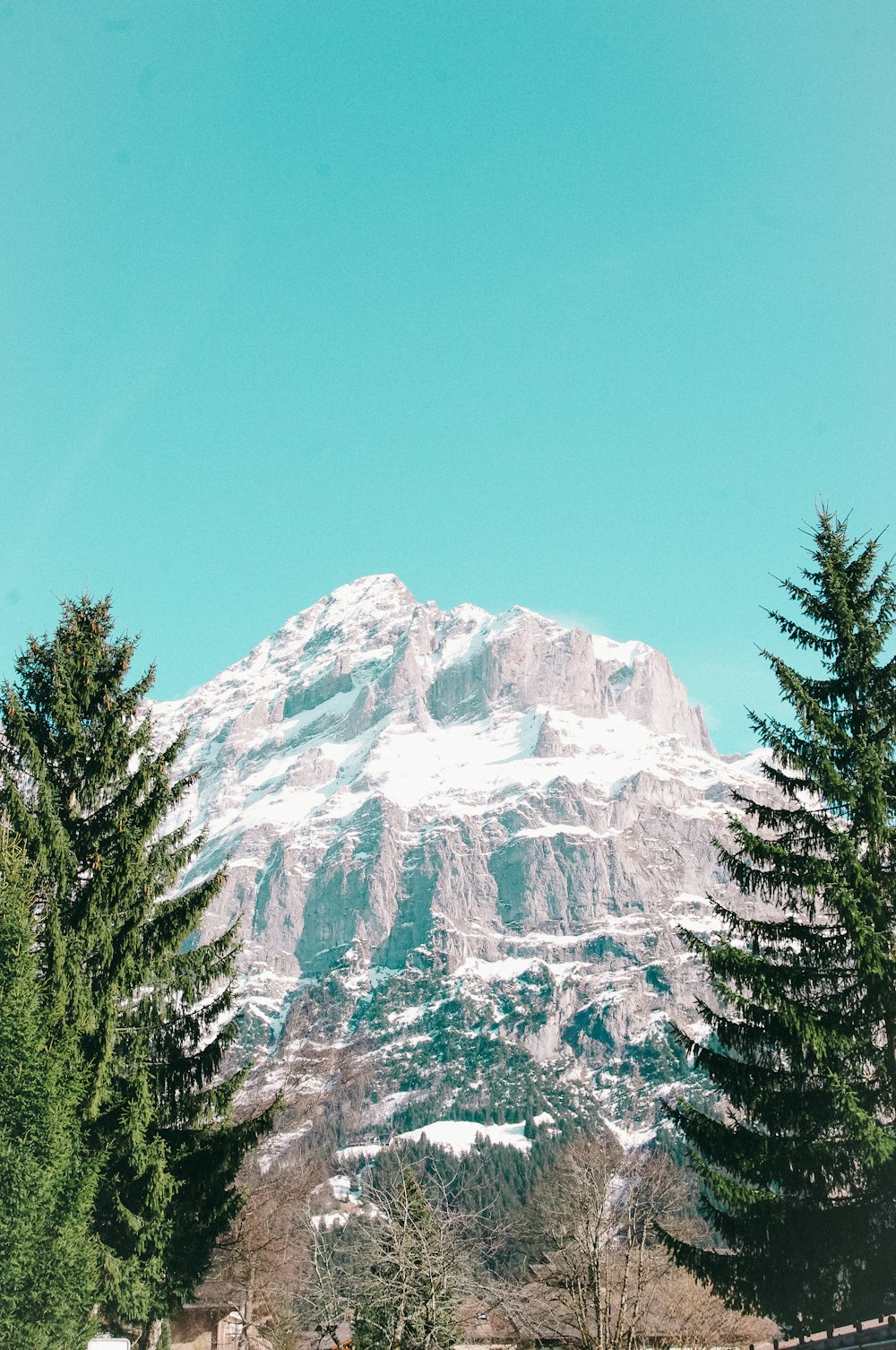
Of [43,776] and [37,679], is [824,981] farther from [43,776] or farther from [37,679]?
[37,679]

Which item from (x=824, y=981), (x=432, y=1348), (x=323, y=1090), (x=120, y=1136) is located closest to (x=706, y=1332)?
(x=432, y=1348)

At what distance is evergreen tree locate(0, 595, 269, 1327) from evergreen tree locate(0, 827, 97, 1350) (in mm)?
512

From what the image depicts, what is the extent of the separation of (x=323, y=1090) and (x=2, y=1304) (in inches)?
900

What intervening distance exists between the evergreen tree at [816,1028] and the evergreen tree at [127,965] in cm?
819

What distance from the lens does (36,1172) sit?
15.0 metres

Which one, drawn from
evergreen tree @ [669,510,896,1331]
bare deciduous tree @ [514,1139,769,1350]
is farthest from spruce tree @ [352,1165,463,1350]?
evergreen tree @ [669,510,896,1331]

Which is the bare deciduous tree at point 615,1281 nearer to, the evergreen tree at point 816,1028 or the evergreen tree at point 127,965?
the evergreen tree at point 816,1028

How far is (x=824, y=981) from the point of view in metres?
16.4

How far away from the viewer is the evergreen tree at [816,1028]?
1534cm

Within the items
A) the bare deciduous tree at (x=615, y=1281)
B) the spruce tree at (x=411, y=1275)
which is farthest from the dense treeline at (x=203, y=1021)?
the bare deciduous tree at (x=615, y=1281)

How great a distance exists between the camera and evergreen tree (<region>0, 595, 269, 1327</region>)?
54.9ft

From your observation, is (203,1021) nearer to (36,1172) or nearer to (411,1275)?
(36,1172)

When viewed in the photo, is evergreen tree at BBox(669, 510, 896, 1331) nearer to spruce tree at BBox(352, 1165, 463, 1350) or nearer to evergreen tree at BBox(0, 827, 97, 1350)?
spruce tree at BBox(352, 1165, 463, 1350)

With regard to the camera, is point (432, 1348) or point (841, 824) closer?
point (841, 824)
